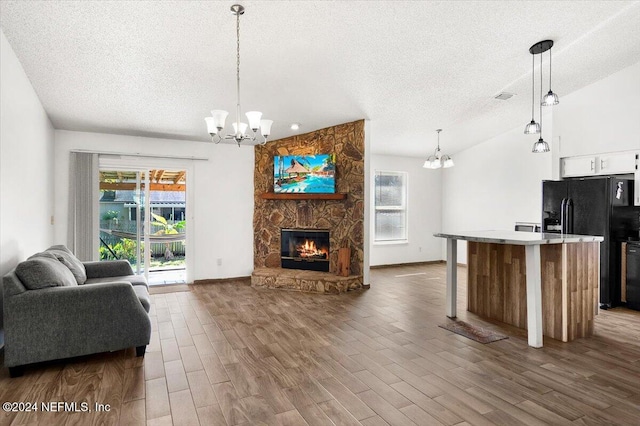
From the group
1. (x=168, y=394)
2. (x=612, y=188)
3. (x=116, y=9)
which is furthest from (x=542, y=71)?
(x=168, y=394)

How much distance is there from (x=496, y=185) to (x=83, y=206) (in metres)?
7.29

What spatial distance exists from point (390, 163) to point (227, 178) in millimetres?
3579

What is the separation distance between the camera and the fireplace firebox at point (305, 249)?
6117 millimetres

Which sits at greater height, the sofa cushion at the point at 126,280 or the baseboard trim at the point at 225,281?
the sofa cushion at the point at 126,280

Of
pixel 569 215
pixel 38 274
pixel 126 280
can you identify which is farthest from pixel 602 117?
pixel 38 274

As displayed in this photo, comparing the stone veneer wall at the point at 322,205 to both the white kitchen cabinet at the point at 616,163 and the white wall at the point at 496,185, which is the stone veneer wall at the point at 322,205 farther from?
the white kitchen cabinet at the point at 616,163

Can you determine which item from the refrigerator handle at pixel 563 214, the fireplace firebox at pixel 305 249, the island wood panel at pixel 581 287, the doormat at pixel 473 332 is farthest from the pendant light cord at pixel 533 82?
the fireplace firebox at pixel 305 249

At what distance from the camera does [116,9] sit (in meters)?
2.87

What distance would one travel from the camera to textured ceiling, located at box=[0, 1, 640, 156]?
3.04 meters

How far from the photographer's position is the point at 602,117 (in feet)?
17.0

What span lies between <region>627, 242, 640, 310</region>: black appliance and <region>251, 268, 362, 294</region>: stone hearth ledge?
3560mm

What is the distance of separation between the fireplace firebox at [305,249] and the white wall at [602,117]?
4.09m

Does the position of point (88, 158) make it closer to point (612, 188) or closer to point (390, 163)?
point (390, 163)

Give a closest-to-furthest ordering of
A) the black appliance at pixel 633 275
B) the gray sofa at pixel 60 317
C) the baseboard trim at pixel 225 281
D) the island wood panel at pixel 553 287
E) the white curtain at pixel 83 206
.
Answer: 1. the gray sofa at pixel 60 317
2. the island wood panel at pixel 553 287
3. the black appliance at pixel 633 275
4. the white curtain at pixel 83 206
5. the baseboard trim at pixel 225 281
